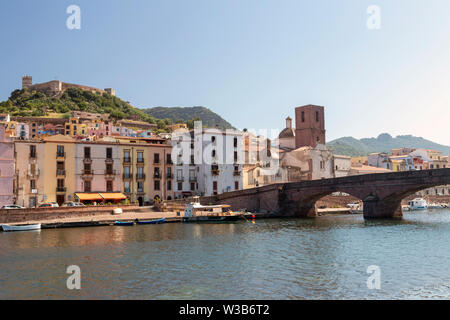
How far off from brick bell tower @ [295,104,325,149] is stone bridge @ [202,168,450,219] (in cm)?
3733

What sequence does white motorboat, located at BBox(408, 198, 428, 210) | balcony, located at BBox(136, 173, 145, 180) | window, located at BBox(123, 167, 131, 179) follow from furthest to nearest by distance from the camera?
white motorboat, located at BBox(408, 198, 428, 210) → balcony, located at BBox(136, 173, 145, 180) → window, located at BBox(123, 167, 131, 179)

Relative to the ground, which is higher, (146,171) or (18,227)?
(146,171)

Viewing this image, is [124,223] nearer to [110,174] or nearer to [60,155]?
[110,174]

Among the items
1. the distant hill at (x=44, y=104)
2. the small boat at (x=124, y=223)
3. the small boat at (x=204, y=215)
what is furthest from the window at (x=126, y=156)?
the distant hill at (x=44, y=104)

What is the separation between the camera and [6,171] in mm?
53188

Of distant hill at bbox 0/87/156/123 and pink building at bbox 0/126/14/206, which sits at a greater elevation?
distant hill at bbox 0/87/156/123

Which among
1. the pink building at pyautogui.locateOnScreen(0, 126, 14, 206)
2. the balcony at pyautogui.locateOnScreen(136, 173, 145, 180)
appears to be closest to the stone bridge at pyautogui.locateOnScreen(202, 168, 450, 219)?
the balcony at pyautogui.locateOnScreen(136, 173, 145, 180)

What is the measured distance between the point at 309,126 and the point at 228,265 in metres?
81.5

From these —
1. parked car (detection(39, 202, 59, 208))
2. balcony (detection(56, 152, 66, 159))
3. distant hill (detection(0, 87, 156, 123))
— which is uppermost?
distant hill (detection(0, 87, 156, 123))

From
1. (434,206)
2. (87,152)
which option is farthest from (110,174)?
(434,206)

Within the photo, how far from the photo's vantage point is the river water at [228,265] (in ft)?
60.7

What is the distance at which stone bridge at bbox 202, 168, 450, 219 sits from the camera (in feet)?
170

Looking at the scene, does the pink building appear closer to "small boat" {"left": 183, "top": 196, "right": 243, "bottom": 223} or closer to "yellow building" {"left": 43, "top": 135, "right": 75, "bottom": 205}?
"yellow building" {"left": 43, "top": 135, "right": 75, "bottom": 205}

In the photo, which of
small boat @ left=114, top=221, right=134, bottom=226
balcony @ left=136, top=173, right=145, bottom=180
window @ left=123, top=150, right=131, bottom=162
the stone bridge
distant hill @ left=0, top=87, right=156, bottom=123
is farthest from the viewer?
distant hill @ left=0, top=87, right=156, bottom=123
